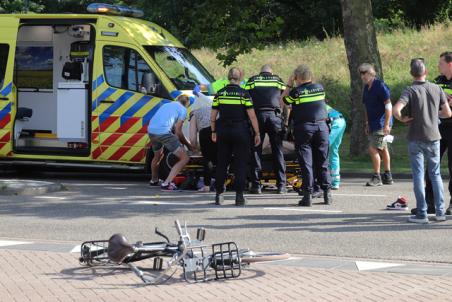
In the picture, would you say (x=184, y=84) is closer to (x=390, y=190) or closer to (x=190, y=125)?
(x=190, y=125)

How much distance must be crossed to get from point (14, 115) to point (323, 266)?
29.9 ft

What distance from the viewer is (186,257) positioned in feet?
26.2

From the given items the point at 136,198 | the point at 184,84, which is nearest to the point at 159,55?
the point at 184,84

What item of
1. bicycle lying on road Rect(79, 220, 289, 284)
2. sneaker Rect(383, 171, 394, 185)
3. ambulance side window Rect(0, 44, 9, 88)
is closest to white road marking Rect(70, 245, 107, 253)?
bicycle lying on road Rect(79, 220, 289, 284)

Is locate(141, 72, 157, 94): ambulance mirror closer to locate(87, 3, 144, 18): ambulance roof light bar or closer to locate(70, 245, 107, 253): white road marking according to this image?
locate(87, 3, 144, 18): ambulance roof light bar

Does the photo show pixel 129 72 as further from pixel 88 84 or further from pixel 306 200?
pixel 306 200

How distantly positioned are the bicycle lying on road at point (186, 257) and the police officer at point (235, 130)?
14.5 feet

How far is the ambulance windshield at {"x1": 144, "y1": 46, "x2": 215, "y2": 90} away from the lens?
623 inches

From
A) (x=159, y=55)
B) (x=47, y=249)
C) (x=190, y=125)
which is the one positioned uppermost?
(x=159, y=55)

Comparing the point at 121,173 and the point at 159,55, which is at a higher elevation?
the point at 159,55

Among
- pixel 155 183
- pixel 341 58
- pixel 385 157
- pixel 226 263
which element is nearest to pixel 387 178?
pixel 385 157

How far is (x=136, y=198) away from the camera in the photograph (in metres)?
13.9

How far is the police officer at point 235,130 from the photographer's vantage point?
12703 mm

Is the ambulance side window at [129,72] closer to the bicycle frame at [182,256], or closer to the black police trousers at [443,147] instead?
the black police trousers at [443,147]
